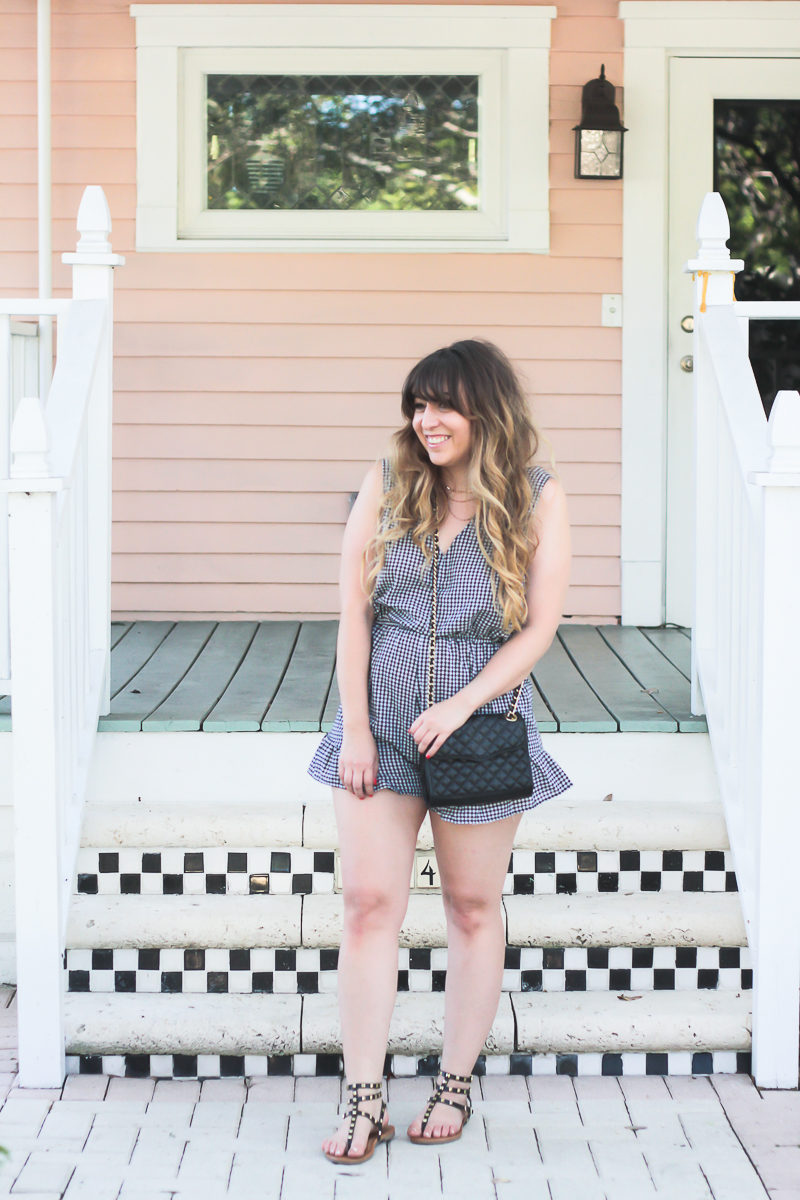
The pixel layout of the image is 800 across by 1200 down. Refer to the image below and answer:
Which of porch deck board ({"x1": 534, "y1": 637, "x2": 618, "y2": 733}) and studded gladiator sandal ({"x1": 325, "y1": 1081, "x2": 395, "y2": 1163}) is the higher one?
porch deck board ({"x1": 534, "y1": 637, "x2": 618, "y2": 733})

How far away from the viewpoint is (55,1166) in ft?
7.85

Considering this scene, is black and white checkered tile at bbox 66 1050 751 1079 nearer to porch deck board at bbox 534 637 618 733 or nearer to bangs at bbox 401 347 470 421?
porch deck board at bbox 534 637 618 733

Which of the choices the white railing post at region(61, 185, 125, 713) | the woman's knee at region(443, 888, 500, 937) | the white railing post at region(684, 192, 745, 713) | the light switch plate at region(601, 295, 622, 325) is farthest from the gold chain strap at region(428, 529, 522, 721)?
the light switch plate at region(601, 295, 622, 325)

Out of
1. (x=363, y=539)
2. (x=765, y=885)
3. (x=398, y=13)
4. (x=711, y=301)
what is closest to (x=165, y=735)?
(x=363, y=539)

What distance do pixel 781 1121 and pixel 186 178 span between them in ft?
11.9

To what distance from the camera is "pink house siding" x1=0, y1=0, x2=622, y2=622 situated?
4.63 metres

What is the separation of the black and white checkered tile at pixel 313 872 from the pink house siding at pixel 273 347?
183cm

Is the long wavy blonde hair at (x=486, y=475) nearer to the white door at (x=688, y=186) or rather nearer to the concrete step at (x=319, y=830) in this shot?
the concrete step at (x=319, y=830)

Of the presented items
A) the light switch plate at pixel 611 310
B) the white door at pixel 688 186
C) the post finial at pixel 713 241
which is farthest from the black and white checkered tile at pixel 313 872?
the light switch plate at pixel 611 310

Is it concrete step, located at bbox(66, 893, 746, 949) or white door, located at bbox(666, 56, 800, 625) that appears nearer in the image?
concrete step, located at bbox(66, 893, 746, 949)

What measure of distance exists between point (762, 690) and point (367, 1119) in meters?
1.16

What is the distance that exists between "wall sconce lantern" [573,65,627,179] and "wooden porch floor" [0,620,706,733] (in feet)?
5.26

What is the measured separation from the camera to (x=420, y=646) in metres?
2.42

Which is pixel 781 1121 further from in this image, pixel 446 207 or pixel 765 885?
pixel 446 207
